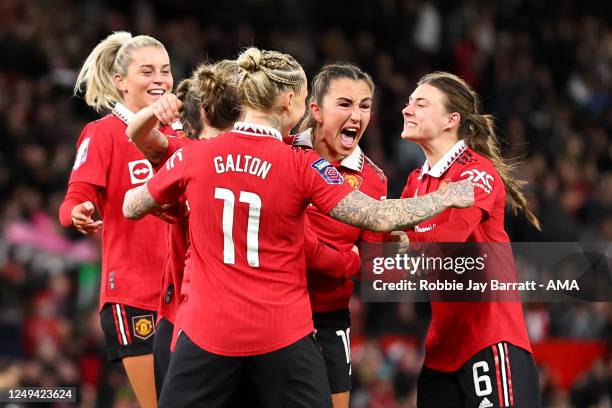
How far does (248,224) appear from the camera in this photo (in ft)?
15.4

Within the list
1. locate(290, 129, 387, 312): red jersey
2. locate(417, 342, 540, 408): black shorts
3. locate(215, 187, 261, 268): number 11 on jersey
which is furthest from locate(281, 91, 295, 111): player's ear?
locate(417, 342, 540, 408): black shorts

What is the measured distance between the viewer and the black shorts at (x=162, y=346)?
Result: 5.63 m

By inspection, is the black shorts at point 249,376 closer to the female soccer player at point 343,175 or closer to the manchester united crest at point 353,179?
the female soccer player at point 343,175

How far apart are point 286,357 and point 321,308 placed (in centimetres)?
101

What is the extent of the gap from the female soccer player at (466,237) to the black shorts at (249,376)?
40.4 inches

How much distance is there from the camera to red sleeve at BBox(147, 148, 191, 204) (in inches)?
191

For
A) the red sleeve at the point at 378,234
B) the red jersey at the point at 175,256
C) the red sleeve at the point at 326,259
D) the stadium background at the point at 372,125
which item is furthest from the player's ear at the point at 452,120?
the stadium background at the point at 372,125

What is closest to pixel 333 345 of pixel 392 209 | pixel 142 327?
pixel 142 327

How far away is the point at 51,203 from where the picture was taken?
40.6ft

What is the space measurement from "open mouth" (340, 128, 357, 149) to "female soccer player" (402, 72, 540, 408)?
0.85 ft

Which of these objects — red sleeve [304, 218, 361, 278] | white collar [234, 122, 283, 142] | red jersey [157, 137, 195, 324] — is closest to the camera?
white collar [234, 122, 283, 142]

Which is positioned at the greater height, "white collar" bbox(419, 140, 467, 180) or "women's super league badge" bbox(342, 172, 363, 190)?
"white collar" bbox(419, 140, 467, 180)

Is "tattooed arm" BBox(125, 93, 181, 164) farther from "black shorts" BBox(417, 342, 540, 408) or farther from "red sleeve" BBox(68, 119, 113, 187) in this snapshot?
"black shorts" BBox(417, 342, 540, 408)

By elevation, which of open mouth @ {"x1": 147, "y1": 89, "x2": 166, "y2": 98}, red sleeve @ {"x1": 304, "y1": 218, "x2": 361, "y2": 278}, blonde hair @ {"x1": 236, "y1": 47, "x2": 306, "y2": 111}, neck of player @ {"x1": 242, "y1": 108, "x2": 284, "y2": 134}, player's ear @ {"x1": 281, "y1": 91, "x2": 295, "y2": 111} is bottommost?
red sleeve @ {"x1": 304, "y1": 218, "x2": 361, "y2": 278}
